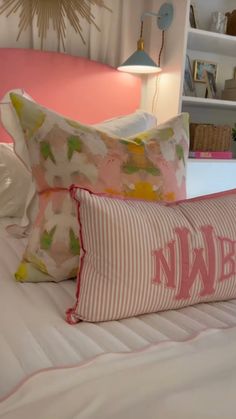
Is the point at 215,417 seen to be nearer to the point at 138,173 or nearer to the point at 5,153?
the point at 138,173

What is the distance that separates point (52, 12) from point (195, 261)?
1.37 meters

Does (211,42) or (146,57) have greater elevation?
(211,42)

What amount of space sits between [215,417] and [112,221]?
37cm

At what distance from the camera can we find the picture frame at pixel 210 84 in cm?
216

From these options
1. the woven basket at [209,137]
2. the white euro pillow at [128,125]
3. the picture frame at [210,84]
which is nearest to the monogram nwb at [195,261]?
the white euro pillow at [128,125]

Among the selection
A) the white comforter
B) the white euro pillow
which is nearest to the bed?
the white comforter

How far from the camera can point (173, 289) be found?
788mm

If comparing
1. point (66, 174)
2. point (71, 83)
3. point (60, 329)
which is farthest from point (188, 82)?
point (60, 329)

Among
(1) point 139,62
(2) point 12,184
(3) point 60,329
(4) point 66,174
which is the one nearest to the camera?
(3) point 60,329

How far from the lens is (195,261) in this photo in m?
0.80

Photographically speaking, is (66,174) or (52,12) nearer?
(66,174)

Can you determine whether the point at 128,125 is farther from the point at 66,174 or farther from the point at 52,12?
the point at 52,12

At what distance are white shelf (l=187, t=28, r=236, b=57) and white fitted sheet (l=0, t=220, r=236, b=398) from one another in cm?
139

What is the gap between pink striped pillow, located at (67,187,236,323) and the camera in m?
0.75
